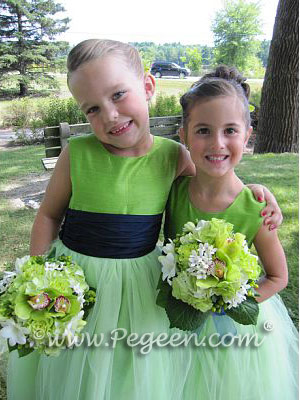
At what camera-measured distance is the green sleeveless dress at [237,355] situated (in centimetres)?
158

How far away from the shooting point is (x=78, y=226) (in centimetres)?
162

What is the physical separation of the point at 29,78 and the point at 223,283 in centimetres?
1717

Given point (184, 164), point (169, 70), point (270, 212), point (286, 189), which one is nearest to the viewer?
point (270, 212)

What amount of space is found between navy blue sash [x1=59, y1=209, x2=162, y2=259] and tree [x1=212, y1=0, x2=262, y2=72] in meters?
24.2

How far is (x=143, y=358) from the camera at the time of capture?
5.03 feet

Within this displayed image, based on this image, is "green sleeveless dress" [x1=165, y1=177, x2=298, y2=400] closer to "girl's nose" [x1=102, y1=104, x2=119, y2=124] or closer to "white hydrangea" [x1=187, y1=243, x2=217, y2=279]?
"white hydrangea" [x1=187, y1=243, x2=217, y2=279]

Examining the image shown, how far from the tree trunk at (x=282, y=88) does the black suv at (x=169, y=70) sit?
10756 mm

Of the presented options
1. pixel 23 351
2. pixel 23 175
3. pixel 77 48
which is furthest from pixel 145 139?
pixel 23 175

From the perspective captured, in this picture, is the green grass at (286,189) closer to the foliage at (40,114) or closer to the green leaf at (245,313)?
Result: the green leaf at (245,313)

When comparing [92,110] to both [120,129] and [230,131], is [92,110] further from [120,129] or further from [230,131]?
[230,131]

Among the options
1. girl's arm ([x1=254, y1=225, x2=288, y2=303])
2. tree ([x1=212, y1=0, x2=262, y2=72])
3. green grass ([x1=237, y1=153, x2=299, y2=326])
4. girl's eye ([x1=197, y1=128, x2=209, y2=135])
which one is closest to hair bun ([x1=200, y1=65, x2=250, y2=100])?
girl's eye ([x1=197, y1=128, x2=209, y2=135])

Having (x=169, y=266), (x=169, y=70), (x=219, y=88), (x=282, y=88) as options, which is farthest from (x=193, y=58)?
(x=169, y=266)

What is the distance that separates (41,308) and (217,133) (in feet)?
2.92

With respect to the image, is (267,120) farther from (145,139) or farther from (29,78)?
(29,78)
